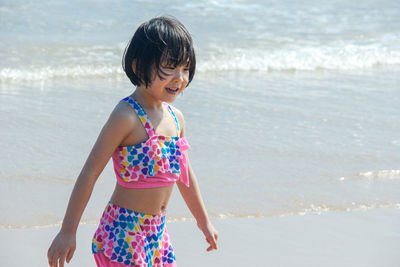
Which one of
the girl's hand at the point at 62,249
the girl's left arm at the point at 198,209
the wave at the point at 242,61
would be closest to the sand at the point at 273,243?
the girl's left arm at the point at 198,209

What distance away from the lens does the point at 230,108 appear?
250 inches

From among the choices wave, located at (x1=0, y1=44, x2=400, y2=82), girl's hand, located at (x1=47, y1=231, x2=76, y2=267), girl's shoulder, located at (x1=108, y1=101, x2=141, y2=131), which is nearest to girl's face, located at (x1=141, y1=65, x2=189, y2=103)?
girl's shoulder, located at (x1=108, y1=101, x2=141, y2=131)

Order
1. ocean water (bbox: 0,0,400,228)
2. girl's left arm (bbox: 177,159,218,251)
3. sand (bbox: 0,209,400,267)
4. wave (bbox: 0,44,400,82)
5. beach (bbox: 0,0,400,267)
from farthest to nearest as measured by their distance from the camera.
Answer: wave (bbox: 0,44,400,82) → ocean water (bbox: 0,0,400,228) → beach (bbox: 0,0,400,267) → sand (bbox: 0,209,400,267) → girl's left arm (bbox: 177,159,218,251)

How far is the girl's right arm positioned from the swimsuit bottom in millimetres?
133

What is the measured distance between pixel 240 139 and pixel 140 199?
10.2 ft

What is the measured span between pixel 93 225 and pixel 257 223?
91cm

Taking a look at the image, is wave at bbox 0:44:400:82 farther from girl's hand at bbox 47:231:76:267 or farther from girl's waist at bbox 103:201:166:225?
girl's hand at bbox 47:231:76:267

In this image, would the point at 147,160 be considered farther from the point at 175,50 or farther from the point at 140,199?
the point at 175,50

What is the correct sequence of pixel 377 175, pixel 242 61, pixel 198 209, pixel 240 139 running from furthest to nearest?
pixel 242 61, pixel 240 139, pixel 377 175, pixel 198 209

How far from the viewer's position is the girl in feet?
7.51

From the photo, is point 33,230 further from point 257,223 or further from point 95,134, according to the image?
point 95,134

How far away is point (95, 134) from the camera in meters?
5.42

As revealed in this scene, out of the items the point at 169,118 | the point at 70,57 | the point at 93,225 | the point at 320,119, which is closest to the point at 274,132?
the point at 320,119

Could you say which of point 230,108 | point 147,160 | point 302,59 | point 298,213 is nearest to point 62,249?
point 147,160
